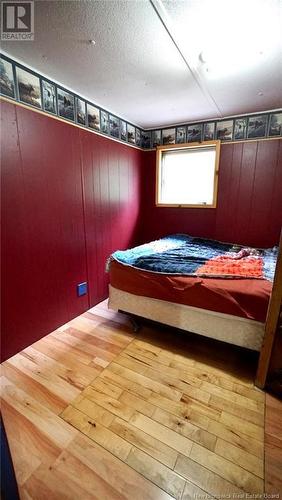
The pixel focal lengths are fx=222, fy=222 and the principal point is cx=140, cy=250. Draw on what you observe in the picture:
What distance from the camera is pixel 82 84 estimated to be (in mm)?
1935

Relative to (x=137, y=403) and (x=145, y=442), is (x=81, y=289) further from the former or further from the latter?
(x=145, y=442)

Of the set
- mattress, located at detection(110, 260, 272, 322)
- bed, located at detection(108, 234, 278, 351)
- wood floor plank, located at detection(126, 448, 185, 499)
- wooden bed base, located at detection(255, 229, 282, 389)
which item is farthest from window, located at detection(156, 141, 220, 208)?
wood floor plank, located at detection(126, 448, 185, 499)

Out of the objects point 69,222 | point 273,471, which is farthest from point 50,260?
point 273,471

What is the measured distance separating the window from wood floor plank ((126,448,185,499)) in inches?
102

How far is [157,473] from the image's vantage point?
3.41ft

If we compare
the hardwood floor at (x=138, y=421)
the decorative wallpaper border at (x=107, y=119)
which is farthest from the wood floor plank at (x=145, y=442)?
the decorative wallpaper border at (x=107, y=119)

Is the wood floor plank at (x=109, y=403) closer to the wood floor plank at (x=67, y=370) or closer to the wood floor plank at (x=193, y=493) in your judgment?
the wood floor plank at (x=67, y=370)

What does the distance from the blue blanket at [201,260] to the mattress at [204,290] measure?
0.18 ft

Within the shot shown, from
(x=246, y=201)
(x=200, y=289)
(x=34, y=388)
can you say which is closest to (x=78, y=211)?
(x=200, y=289)

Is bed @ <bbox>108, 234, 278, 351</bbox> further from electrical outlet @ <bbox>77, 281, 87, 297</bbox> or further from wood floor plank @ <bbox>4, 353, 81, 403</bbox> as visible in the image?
wood floor plank @ <bbox>4, 353, 81, 403</bbox>

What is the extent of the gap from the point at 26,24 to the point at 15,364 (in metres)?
2.27

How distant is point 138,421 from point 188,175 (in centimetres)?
286

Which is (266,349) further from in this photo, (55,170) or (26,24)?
(26,24)

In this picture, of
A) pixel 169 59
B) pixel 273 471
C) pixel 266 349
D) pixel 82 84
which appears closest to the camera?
pixel 273 471
